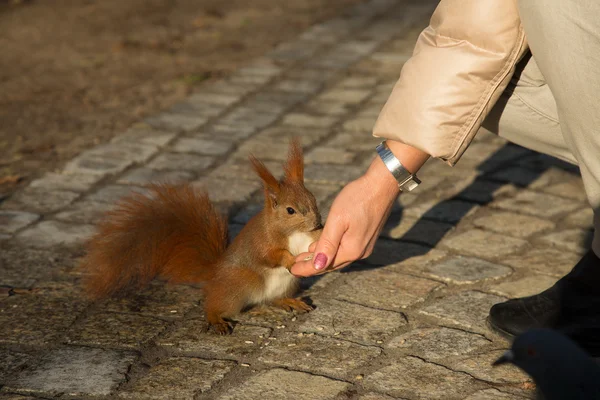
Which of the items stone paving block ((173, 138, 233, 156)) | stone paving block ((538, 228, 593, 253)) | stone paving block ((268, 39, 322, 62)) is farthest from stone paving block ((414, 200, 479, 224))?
stone paving block ((268, 39, 322, 62))

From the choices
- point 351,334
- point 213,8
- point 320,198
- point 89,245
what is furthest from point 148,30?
point 351,334

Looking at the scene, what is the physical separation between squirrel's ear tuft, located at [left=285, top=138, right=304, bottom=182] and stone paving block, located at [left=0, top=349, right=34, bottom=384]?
109cm

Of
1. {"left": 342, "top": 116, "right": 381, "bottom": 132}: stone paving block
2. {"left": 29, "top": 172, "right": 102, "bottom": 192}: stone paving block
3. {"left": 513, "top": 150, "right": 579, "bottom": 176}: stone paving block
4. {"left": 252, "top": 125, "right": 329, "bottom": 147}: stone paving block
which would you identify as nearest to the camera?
{"left": 29, "top": 172, "right": 102, "bottom": 192}: stone paving block

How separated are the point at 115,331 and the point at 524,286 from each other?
5.23 ft

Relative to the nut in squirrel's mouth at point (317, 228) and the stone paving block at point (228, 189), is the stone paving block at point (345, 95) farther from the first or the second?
the nut in squirrel's mouth at point (317, 228)

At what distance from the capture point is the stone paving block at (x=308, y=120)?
17.9 ft

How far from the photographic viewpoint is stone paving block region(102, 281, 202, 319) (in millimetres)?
3395

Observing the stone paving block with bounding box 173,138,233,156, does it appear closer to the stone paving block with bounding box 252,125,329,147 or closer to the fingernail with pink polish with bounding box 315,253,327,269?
the stone paving block with bounding box 252,125,329,147

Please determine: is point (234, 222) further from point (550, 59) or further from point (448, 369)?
point (550, 59)

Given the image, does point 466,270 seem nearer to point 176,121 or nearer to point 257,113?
point 257,113

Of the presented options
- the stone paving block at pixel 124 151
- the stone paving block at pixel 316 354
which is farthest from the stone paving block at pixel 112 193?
the stone paving block at pixel 316 354

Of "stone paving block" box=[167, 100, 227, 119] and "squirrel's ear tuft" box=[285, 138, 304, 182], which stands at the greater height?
"squirrel's ear tuft" box=[285, 138, 304, 182]

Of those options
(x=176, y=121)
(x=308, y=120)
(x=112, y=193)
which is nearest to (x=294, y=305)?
(x=112, y=193)

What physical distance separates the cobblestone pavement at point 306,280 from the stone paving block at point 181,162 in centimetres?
1
